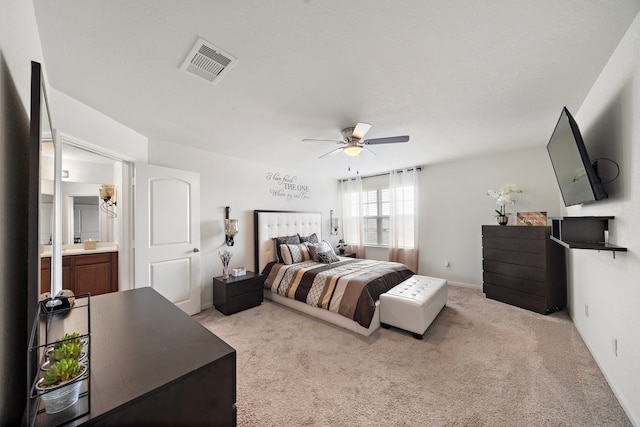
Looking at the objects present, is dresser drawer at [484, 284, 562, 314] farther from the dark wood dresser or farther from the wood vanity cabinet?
the wood vanity cabinet

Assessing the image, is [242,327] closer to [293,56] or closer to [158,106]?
[158,106]

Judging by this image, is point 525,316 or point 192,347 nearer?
point 192,347

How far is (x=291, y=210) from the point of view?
4715mm

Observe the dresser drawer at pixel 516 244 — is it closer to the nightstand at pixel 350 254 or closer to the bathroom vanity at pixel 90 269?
the nightstand at pixel 350 254

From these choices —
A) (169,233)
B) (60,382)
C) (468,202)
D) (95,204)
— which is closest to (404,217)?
(468,202)

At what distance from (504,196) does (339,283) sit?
2.83 metres

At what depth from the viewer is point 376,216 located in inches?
214

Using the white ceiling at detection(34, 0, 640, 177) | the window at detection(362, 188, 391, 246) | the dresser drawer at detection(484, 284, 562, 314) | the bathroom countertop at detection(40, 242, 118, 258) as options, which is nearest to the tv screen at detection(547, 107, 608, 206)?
the white ceiling at detection(34, 0, 640, 177)

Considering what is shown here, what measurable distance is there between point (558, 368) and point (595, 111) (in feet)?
7.07

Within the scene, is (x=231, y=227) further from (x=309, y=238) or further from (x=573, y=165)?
(x=573, y=165)

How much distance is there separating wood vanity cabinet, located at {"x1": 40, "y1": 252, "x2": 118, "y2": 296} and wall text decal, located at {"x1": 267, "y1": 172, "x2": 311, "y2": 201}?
8.33ft

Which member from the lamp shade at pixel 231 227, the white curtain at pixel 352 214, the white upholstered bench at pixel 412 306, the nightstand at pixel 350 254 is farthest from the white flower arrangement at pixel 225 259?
the white curtain at pixel 352 214

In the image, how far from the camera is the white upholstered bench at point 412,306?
2.46 meters

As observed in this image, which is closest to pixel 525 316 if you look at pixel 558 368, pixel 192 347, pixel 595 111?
pixel 558 368
